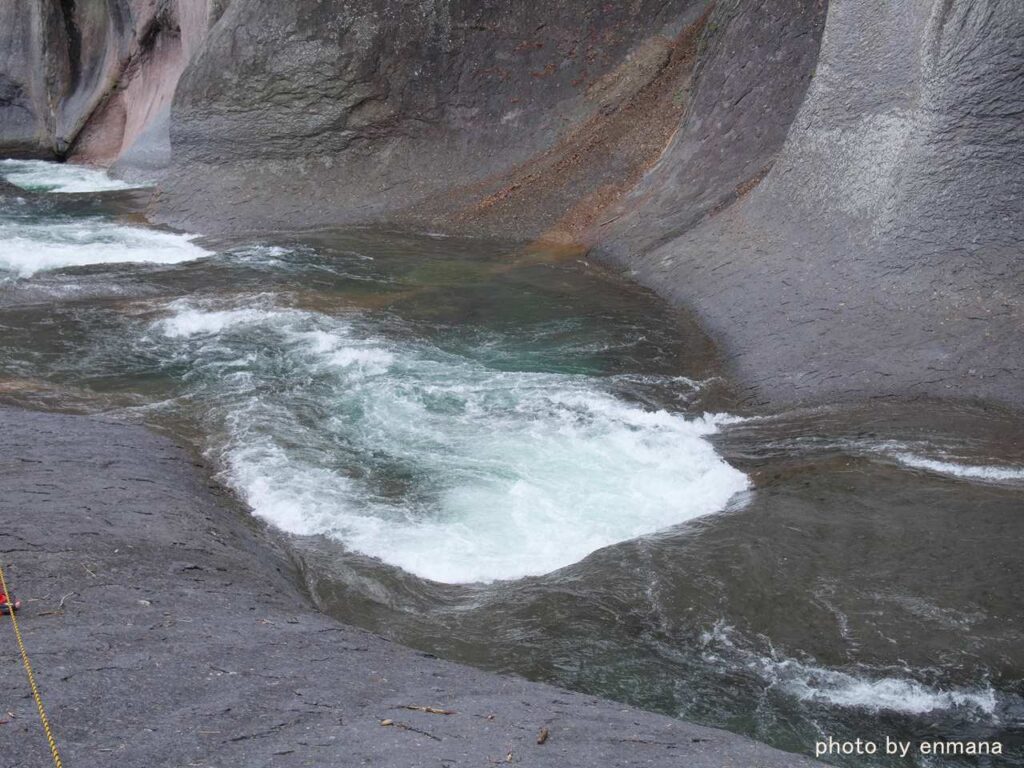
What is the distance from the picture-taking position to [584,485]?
20.9 ft

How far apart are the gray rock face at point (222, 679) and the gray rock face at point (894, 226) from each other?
4.21 meters

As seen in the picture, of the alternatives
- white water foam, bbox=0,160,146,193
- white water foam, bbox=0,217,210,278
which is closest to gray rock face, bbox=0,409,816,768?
white water foam, bbox=0,217,210,278

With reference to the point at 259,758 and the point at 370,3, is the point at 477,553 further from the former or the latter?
the point at 370,3

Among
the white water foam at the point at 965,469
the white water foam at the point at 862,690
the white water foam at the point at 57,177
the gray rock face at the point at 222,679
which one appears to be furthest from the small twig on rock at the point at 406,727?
A: the white water foam at the point at 57,177

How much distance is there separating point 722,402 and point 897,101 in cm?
280

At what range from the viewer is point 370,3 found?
1379 cm

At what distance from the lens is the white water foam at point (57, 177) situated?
17.0 meters

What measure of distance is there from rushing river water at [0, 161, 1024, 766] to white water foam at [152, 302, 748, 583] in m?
0.02

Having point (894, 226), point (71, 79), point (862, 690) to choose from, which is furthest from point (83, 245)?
point (71, 79)

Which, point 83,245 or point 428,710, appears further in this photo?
point 83,245

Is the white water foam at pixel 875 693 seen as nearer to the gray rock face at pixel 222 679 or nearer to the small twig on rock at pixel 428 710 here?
the gray rock face at pixel 222 679

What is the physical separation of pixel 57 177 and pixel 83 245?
6.84 metres

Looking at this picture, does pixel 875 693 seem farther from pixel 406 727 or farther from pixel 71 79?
pixel 71 79

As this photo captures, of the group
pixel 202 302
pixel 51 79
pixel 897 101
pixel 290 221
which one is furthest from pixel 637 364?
pixel 51 79
